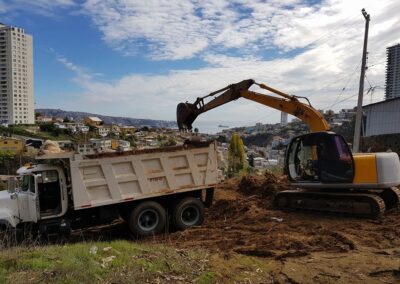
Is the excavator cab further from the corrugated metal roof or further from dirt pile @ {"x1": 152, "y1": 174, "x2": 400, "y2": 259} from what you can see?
the corrugated metal roof

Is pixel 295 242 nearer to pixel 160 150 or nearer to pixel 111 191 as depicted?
pixel 160 150

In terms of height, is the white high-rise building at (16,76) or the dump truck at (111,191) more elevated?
the white high-rise building at (16,76)

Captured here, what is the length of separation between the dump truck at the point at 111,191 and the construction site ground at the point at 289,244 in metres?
0.66

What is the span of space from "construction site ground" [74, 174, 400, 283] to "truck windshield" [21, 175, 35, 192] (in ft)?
8.85

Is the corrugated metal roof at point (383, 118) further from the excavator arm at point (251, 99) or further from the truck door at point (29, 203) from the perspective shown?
the truck door at point (29, 203)

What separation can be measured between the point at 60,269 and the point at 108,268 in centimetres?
67

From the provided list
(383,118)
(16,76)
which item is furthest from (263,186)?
(16,76)

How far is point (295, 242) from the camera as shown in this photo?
8453mm

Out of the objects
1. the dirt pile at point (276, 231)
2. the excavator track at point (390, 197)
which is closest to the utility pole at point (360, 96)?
the dirt pile at point (276, 231)

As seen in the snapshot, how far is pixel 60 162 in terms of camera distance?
10.0 meters

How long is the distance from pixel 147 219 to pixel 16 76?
10697 centimetres

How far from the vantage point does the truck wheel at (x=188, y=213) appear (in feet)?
36.4

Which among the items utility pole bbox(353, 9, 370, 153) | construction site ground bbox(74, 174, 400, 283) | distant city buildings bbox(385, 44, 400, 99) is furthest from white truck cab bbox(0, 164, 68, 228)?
distant city buildings bbox(385, 44, 400, 99)

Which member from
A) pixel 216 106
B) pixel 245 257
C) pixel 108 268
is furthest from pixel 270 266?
pixel 216 106
